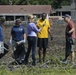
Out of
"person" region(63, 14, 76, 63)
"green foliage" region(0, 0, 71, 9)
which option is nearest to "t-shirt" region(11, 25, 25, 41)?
"person" region(63, 14, 76, 63)

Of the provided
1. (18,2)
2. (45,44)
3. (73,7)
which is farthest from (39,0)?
(45,44)

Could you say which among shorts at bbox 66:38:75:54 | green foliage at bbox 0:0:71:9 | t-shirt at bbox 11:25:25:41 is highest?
t-shirt at bbox 11:25:25:41

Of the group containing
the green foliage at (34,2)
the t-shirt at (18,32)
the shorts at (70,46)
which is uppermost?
the t-shirt at (18,32)

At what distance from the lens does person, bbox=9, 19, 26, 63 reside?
13531mm

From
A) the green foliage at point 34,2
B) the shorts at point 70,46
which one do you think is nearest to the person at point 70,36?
the shorts at point 70,46

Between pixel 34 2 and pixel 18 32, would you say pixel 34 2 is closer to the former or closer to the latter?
pixel 34 2

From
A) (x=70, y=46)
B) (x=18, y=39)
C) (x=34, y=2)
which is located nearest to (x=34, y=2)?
(x=34, y=2)

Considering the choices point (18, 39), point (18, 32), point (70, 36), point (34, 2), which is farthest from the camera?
point (34, 2)

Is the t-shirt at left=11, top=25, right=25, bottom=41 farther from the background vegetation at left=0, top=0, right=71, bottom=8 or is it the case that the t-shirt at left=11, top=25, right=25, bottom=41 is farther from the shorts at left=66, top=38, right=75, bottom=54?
the background vegetation at left=0, top=0, right=71, bottom=8

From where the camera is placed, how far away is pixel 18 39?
13633 millimetres

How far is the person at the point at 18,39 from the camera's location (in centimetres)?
1353

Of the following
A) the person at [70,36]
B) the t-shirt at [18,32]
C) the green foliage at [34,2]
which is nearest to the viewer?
the t-shirt at [18,32]

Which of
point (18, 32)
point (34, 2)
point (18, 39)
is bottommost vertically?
point (34, 2)

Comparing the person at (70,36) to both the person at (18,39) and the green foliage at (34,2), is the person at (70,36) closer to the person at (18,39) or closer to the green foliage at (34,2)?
the person at (18,39)
